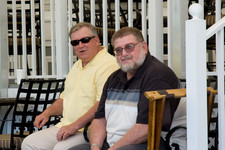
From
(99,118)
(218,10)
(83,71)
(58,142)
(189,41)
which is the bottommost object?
(58,142)

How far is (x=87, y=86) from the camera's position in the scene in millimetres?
3344

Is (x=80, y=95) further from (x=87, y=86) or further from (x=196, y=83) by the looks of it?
(x=196, y=83)

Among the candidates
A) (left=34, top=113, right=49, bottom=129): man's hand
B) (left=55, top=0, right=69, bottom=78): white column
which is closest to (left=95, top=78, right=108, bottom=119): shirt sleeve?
(left=34, top=113, right=49, bottom=129): man's hand

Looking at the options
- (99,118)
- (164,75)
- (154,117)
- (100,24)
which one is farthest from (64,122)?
(100,24)

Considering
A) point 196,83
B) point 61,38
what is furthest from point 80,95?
point 61,38

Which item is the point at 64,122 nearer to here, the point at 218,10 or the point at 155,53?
the point at 155,53

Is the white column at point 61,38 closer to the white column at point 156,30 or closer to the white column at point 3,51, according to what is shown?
the white column at point 3,51

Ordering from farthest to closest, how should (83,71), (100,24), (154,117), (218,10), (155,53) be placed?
(100,24) < (155,53) < (218,10) < (83,71) < (154,117)

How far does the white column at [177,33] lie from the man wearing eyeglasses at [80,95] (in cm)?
83

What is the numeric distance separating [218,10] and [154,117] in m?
1.91

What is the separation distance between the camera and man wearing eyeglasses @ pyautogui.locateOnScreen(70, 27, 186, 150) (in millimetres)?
2598

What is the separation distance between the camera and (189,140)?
226 cm

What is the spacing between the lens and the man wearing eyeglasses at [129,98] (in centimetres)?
260

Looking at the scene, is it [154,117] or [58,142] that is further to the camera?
[58,142]
